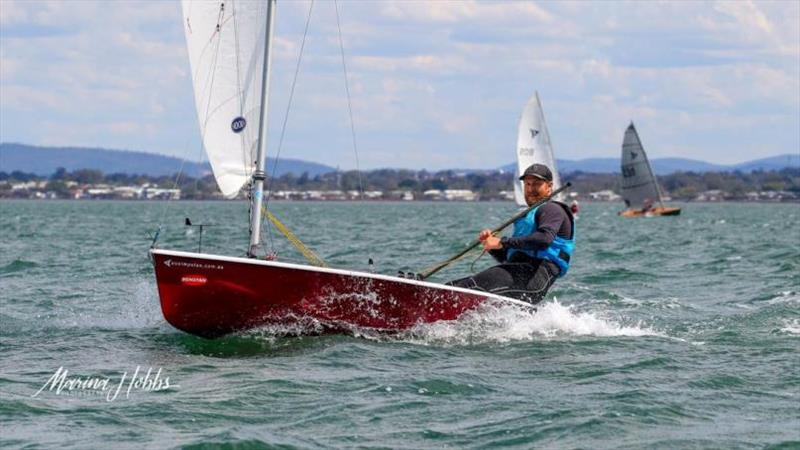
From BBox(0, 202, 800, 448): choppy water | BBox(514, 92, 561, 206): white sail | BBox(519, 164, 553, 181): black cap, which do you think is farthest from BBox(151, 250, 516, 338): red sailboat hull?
BBox(514, 92, 561, 206): white sail

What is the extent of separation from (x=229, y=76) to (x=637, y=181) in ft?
211

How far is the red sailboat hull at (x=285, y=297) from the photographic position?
1248cm

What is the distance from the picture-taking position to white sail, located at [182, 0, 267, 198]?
Result: 13.1 meters

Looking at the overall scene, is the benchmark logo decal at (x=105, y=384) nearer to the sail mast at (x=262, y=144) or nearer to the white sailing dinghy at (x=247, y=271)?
the white sailing dinghy at (x=247, y=271)

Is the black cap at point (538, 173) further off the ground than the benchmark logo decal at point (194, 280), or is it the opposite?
the black cap at point (538, 173)

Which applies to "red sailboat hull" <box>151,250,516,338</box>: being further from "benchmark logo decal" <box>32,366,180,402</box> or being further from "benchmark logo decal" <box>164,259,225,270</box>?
"benchmark logo decal" <box>32,366,180,402</box>

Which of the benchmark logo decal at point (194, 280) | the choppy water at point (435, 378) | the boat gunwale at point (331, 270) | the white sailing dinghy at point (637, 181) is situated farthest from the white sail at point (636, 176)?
the benchmark logo decal at point (194, 280)

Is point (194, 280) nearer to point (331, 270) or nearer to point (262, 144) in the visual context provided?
point (331, 270)

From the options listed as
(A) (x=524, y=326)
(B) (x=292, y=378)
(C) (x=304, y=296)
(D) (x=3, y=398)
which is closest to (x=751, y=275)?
(A) (x=524, y=326)

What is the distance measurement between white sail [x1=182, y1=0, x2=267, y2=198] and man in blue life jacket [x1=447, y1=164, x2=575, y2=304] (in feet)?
7.98

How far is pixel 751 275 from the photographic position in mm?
22625

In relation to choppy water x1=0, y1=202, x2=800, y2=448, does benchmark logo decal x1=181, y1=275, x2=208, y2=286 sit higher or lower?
higher

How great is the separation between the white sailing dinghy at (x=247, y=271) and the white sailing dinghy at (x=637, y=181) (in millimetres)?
61654

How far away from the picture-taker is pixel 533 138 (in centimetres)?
5184
